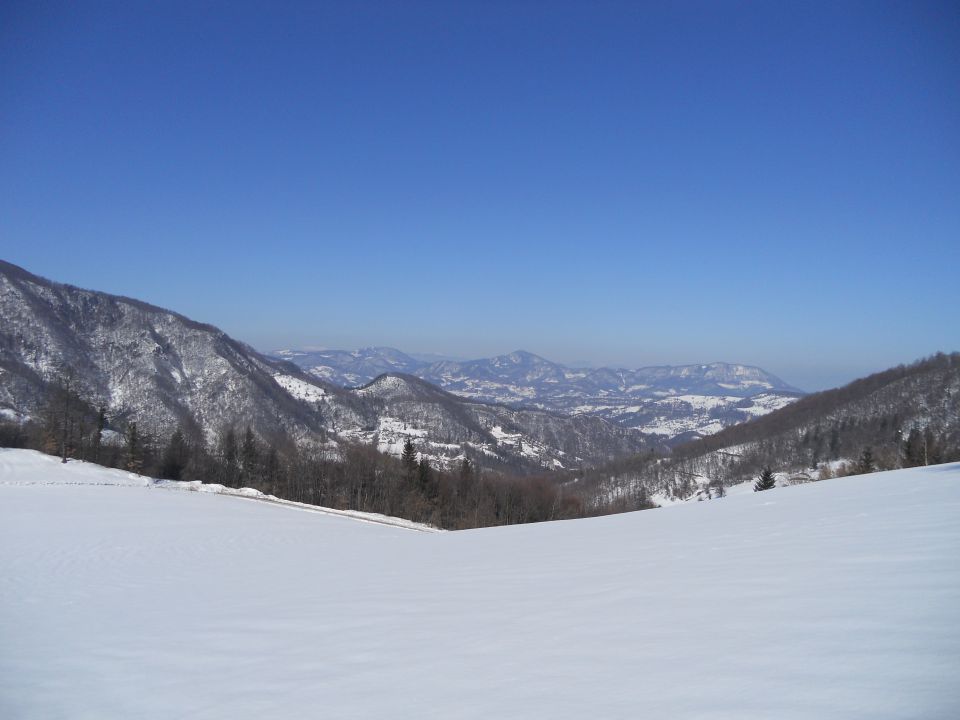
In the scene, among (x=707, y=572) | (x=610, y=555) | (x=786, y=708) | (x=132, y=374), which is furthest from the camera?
(x=132, y=374)

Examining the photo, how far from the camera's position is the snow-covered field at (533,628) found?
376 cm

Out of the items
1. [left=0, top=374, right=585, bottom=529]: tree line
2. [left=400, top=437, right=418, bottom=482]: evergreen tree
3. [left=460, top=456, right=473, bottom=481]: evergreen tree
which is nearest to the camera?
[left=0, top=374, right=585, bottom=529]: tree line

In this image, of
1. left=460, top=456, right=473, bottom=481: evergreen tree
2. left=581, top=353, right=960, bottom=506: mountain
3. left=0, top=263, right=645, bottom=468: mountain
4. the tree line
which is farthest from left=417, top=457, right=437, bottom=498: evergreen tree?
left=0, top=263, right=645, bottom=468: mountain

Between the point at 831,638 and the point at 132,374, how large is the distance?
202794mm

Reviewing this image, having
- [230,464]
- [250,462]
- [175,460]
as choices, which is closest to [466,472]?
[250,462]

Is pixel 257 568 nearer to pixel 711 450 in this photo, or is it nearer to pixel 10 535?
pixel 10 535

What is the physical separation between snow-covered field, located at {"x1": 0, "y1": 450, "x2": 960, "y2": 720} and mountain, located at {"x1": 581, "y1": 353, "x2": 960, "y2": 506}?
88.8 metres

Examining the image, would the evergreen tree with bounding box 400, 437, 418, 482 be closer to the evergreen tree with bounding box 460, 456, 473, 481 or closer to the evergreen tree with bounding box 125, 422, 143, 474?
the evergreen tree with bounding box 460, 456, 473, 481

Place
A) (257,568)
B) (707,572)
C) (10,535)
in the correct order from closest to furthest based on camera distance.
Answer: (707,572) < (257,568) < (10,535)

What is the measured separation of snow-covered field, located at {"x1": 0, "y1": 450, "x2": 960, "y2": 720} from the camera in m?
3.76

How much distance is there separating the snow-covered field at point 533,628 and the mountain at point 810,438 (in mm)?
88819

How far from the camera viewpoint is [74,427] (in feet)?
182

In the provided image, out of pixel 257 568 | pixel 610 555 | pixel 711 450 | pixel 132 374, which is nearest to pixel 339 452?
pixel 257 568

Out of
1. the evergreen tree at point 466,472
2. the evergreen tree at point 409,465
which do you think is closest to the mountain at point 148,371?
the evergreen tree at point 466,472
